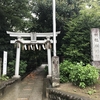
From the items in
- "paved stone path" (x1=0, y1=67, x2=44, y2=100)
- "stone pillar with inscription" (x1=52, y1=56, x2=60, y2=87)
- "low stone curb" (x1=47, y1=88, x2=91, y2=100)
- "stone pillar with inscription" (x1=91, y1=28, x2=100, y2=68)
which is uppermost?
"stone pillar with inscription" (x1=91, y1=28, x2=100, y2=68)

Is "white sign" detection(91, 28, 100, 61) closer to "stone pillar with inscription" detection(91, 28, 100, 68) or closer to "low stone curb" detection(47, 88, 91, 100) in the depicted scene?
"stone pillar with inscription" detection(91, 28, 100, 68)

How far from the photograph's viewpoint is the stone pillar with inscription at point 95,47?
8.69 meters

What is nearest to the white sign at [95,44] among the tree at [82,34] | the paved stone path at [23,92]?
the tree at [82,34]

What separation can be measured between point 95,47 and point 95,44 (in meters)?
0.19

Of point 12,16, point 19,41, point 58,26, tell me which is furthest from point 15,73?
point 58,26

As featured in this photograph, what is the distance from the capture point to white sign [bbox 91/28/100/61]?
8.68 m

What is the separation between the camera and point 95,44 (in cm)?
876

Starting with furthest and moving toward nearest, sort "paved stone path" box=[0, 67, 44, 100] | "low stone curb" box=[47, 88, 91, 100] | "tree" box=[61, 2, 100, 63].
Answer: "tree" box=[61, 2, 100, 63], "paved stone path" box=[0, 67, 44, 100], "low stone curb" box=[47, 88, 91, 100]

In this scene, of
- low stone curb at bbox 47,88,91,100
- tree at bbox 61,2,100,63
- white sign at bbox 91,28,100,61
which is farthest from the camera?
tree at bbox 61,2,100,63

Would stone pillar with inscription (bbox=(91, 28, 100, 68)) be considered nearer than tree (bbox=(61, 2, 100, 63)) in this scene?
Yes

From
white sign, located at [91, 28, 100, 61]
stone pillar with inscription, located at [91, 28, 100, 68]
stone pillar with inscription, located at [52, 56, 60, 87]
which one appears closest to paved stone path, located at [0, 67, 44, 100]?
stone pillar with inscription, located at [52, 56, 60, 87]

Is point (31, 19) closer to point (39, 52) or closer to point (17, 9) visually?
point (17, 9)

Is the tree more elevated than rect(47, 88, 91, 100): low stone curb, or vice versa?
the tree

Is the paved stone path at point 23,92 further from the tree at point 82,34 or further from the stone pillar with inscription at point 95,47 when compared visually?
the stone pillar with inscription at point 95,47
